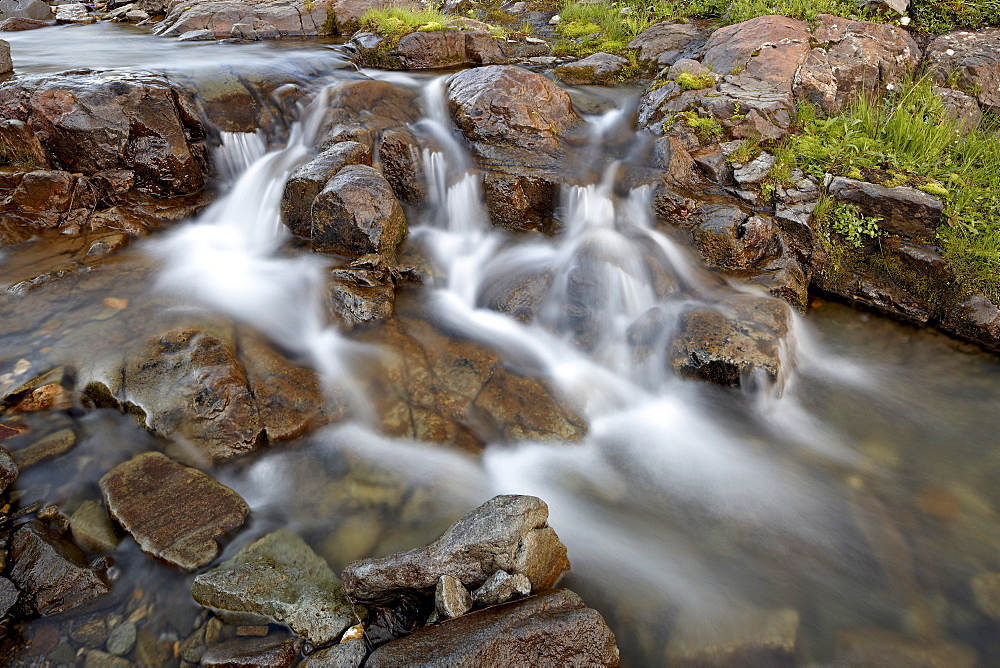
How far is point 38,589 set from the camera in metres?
3.27

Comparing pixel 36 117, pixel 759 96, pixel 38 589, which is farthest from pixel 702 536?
pixel 36 117

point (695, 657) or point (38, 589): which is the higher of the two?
point (38, 589)

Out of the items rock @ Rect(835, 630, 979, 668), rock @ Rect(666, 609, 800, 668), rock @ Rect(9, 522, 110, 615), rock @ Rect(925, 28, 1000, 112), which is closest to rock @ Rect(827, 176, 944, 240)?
rock @ Rect(925, 28, 1000, 112)

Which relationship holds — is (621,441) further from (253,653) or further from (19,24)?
(19,24)

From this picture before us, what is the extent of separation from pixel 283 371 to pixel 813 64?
27.8ft

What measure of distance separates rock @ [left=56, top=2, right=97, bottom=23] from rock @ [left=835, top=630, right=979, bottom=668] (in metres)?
19.0

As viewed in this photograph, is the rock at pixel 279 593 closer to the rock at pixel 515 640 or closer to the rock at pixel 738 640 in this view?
the rock at pixel 515 640

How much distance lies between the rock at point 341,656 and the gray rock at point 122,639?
1.06m

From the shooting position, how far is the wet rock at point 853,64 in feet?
26.0

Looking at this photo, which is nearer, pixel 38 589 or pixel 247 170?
pixel 38 589

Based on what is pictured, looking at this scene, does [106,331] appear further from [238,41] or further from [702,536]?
[238,41]

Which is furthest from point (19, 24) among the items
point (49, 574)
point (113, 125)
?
point (49, 574)

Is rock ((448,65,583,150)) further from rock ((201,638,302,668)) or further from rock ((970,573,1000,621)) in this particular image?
rock ((201,638,302,668))

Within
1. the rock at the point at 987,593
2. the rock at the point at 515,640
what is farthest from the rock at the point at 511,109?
the rock at the point at 987,593
